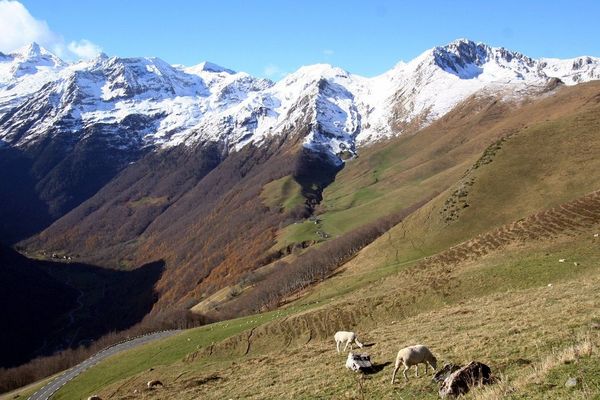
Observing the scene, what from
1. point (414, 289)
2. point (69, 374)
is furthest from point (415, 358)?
point (69, 374)

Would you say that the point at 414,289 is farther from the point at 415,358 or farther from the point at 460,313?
the point at 415,358

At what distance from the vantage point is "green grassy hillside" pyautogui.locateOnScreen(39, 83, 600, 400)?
79.1 feet

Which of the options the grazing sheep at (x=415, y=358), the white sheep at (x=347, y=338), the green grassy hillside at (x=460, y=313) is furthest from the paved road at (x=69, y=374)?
the grazing sheep at (x=415, y=358)

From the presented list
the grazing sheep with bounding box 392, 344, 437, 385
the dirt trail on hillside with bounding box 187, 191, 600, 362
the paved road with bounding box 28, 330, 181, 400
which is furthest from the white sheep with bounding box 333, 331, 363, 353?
the paved road with bounding box 28, 330, 181, 400

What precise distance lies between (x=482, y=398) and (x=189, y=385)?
31.7 m

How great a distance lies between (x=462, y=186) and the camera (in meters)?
Answer: 121

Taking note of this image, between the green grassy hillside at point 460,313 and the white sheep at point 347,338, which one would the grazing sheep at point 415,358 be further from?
the white sheep at point 347,338

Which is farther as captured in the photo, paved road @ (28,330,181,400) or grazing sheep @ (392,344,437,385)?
paved road @ (28,330,181,400)

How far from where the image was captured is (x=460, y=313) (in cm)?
4262

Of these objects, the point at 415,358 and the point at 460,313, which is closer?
the point at 415,358

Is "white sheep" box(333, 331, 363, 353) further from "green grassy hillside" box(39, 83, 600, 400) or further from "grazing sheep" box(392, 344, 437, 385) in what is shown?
"grazing sheep" box(392, 344, 437, 385)

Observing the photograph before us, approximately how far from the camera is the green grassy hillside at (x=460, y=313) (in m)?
24.1

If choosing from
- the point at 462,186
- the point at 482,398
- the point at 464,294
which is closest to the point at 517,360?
the point at 482,398

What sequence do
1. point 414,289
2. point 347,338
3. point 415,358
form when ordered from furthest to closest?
point 414,289 → point 347,338 → point 415,358
